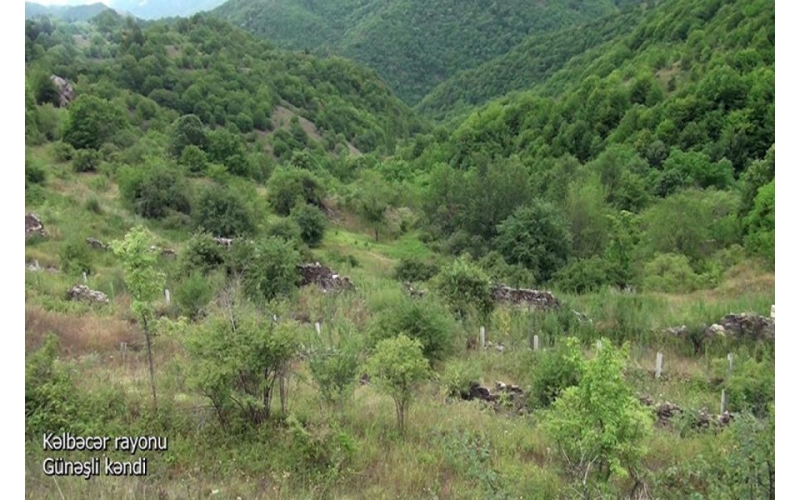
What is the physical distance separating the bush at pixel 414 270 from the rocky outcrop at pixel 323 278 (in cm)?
350

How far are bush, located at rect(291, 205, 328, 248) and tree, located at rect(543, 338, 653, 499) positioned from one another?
22.0 m

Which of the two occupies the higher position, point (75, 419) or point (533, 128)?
point (533, 128)

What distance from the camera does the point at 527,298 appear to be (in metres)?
16.9

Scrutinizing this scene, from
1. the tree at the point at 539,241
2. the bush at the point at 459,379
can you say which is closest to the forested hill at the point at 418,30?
the tree at the point at 539,241

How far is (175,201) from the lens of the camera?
89.1 ft

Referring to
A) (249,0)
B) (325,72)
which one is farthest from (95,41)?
(249,0)

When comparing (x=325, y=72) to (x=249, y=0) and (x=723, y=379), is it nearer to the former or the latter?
(x=723, y=379)

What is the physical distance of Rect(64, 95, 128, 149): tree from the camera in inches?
1379

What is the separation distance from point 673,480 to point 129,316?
35.0 feet

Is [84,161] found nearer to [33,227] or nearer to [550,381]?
[33,227]

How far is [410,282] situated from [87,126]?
25213 millimetres

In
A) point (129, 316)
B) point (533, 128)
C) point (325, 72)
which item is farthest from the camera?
point (325, 72)

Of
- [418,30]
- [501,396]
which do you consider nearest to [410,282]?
[501,396]

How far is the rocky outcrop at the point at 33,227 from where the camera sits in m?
20.1
